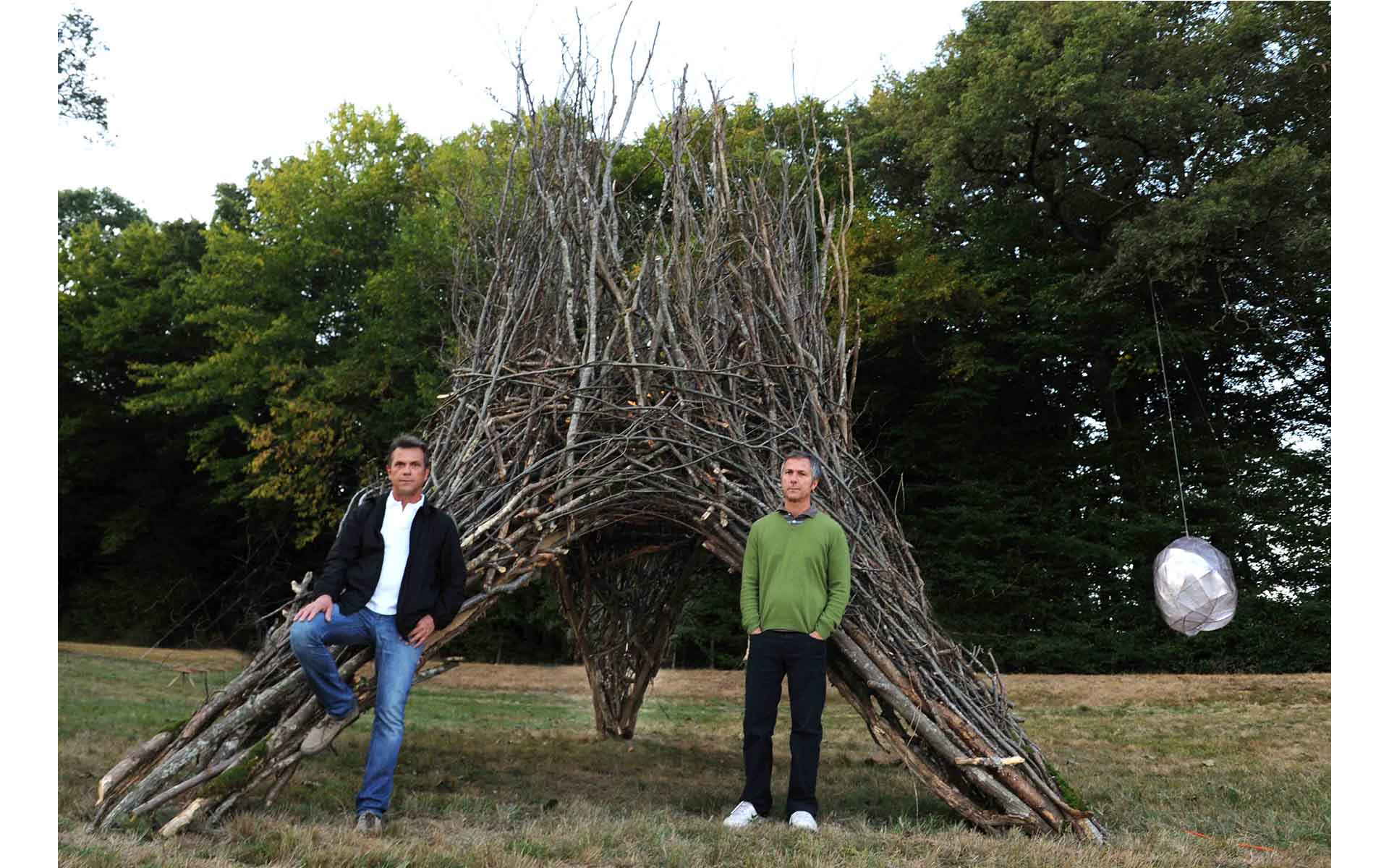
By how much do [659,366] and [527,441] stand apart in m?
0.75

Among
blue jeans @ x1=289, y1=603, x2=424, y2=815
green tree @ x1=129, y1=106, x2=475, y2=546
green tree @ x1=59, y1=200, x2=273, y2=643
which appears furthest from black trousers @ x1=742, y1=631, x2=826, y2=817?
green tree @ x1=59, y1=200, x2=273, y2=643

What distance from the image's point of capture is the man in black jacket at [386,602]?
3.86 m

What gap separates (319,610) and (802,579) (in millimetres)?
1943

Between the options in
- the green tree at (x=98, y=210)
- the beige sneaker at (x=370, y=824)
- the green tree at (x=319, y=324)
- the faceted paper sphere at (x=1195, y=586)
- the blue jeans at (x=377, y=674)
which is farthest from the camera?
the green tree at (x=98, y=210)

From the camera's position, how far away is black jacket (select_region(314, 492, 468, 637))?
393cm

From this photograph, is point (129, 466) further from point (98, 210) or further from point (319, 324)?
point (98, 210)

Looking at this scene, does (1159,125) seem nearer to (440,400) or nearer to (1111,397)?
(1111,397)

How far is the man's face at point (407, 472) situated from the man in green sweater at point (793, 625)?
1.42 metres

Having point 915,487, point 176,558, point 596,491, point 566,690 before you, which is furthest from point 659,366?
point 176,558

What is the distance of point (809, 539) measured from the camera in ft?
13.6

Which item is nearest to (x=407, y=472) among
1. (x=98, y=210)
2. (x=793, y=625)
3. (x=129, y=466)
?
(x=793, y=625)

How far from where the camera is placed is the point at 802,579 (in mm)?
4133

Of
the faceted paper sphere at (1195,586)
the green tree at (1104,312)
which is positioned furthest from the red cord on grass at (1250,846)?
the green tree at (1104,312)

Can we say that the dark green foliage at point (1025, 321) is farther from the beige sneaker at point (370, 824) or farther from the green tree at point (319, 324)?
the beige sneaker at point (370, 824)
